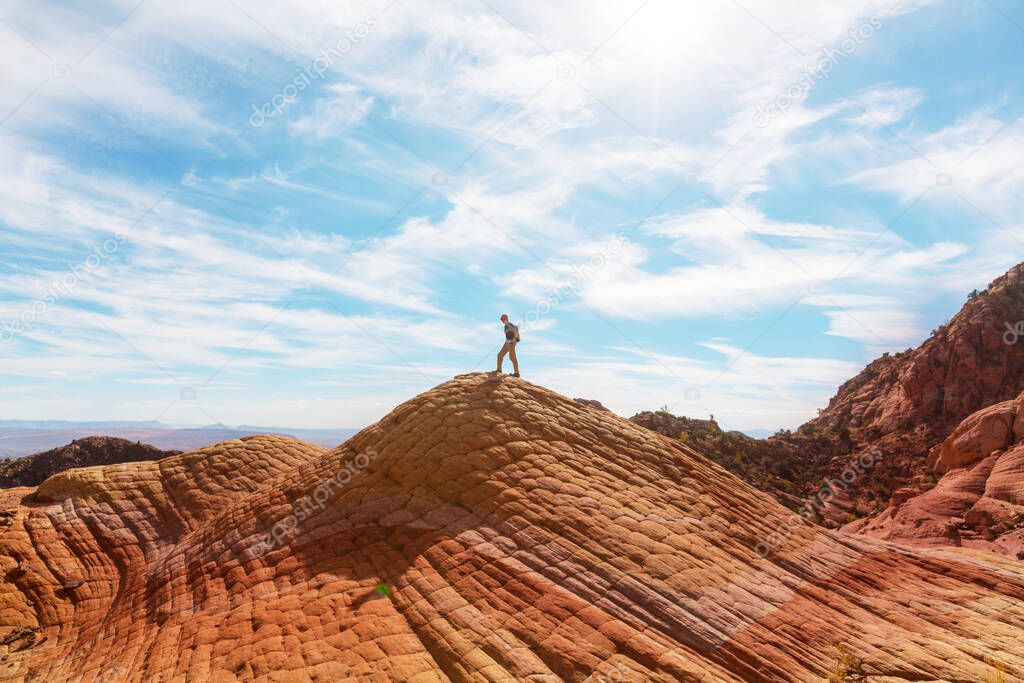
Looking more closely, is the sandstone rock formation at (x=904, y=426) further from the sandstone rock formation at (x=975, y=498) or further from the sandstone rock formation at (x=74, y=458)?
the sandstone rock formation at (x=74, y=458)

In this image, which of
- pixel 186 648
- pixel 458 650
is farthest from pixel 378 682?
pixel 186 648

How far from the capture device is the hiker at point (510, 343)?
14.4 m

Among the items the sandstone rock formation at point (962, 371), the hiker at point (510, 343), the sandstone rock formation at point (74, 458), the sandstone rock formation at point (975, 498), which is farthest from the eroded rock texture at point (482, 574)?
the sandstone rock formation at point (962, 371)

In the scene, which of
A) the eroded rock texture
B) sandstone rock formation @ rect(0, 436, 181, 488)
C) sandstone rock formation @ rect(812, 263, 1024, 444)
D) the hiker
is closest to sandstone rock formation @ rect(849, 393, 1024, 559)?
the eroded rock texture

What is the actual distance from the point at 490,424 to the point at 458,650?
553cm

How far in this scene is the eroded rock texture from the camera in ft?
26.6

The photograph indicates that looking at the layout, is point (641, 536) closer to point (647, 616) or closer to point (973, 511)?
point (647, 616)

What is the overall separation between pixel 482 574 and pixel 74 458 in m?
38.6

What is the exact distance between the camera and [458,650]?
7.72 m

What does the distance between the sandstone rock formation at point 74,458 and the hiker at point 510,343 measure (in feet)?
93.7

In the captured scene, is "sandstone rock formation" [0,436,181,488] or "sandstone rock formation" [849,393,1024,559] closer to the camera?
"sandstone rock formation" [849,393,1024,559]

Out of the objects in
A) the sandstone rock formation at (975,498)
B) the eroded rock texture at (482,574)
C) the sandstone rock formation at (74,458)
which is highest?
the sandstone rock formation at (975,498)

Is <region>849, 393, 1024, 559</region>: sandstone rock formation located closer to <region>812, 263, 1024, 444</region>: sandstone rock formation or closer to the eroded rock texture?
the eroded rock texture

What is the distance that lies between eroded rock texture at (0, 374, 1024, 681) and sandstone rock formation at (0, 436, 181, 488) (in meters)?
23.9
